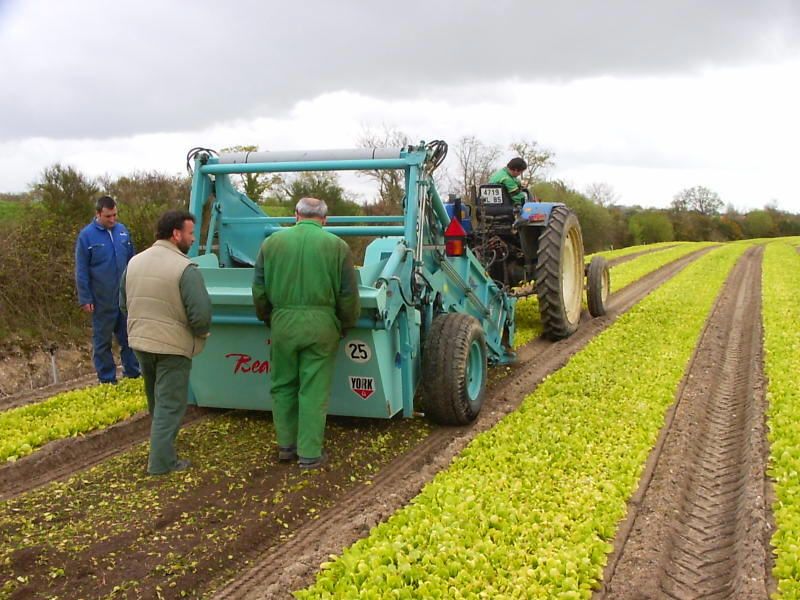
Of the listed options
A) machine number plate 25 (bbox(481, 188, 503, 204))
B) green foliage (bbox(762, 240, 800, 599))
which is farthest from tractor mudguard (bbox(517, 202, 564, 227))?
green foliage (bbox(762, 240, 800, 599))

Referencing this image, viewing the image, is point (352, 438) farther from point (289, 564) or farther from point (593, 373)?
point (593, 373)

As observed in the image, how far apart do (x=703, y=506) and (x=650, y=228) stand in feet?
179

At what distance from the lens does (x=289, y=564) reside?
3.62m

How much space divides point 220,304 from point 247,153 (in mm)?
1615

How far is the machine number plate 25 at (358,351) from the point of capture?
5102 mm

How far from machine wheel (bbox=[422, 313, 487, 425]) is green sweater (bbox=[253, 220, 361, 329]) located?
1.03m

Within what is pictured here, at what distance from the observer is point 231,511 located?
420 centimetres

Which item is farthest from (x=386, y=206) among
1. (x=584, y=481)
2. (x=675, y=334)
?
(x=584, y=481)

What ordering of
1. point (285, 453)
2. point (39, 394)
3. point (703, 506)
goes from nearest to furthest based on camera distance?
point (703, 506) < point (285, 453) < point (39, 394)

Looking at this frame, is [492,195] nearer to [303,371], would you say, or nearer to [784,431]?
[784,431]

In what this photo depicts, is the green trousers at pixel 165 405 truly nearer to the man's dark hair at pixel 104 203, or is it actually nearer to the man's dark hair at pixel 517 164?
the man's dark hair at pixel 104 203

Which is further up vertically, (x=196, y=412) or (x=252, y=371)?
(x=252, y=371)

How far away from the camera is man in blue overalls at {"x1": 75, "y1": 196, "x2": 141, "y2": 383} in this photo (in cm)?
670

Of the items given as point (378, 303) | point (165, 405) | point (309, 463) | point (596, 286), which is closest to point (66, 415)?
point (165, 405)
